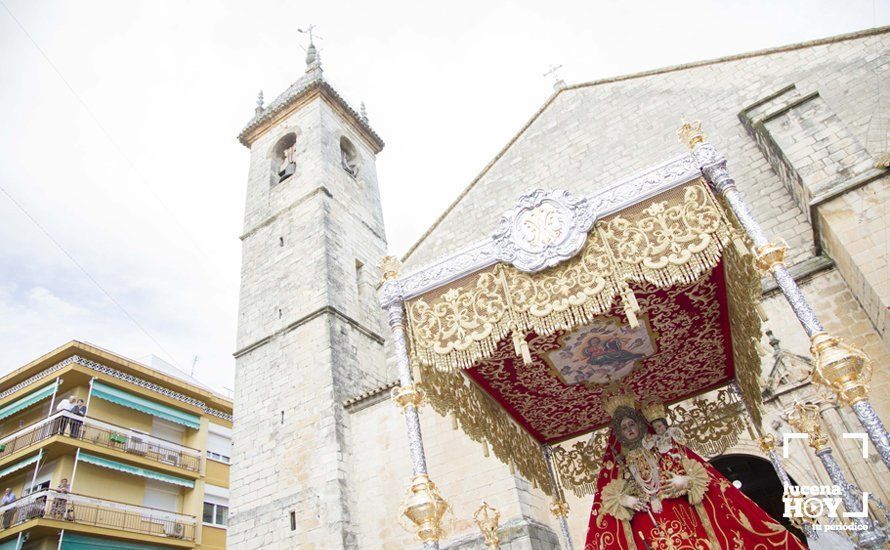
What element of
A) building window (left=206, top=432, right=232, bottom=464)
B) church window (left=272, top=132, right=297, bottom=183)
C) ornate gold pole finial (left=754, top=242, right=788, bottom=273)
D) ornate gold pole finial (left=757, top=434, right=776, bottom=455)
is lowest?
ornate gold pole finial (left=757, top=434, right=776, bottom=455)

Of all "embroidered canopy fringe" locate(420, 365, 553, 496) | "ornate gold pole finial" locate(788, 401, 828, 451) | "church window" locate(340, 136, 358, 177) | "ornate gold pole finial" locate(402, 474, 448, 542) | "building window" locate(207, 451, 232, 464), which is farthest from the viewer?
"building window" locate(207, 451, 232, 464)

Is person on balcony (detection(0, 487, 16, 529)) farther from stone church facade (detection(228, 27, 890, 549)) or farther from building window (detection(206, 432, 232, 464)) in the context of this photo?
stone church facade (detection(228, 27, 890, 549))

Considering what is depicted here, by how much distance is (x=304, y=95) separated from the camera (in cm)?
1430

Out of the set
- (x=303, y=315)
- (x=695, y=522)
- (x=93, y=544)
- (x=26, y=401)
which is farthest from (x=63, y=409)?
(x=695, y=522)

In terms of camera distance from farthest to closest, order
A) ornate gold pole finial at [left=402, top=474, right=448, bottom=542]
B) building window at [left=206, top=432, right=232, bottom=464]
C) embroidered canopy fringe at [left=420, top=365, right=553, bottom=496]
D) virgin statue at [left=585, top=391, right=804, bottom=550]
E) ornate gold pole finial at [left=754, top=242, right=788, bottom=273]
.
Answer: building window at [left=206, top=432, right=232, bottom=464], embroidered canopy fringe at [left=420, top=365, right=553, bottom=496], virgin statue at [left=585, top=391, right=804, bottom=550], ornate gold pole finial at [left=402, top=474, right=448, bottom=542], ornate gold pole finial at [left=754, top=242, right=788, bottom=273]

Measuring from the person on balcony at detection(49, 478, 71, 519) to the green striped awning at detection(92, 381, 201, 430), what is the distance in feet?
7.34

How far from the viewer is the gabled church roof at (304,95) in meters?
14.2

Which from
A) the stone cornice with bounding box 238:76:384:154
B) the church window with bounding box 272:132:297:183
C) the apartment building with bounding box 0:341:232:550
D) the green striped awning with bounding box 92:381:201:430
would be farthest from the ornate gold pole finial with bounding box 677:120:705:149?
the green striped awning with bounding box 92:381:201:430

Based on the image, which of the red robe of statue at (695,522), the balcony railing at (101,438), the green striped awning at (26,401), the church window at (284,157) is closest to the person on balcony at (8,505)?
the balcony railing at (101,438)

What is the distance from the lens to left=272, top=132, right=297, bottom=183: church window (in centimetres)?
1373

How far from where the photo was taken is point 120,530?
42.3 ft

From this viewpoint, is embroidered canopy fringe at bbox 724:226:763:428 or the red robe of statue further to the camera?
embroidered canopy fringe at bbox 724:226:763:428

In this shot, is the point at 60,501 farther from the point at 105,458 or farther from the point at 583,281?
the point at 583,281

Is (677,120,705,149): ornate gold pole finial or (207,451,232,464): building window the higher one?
(207,451,232,464): building window
